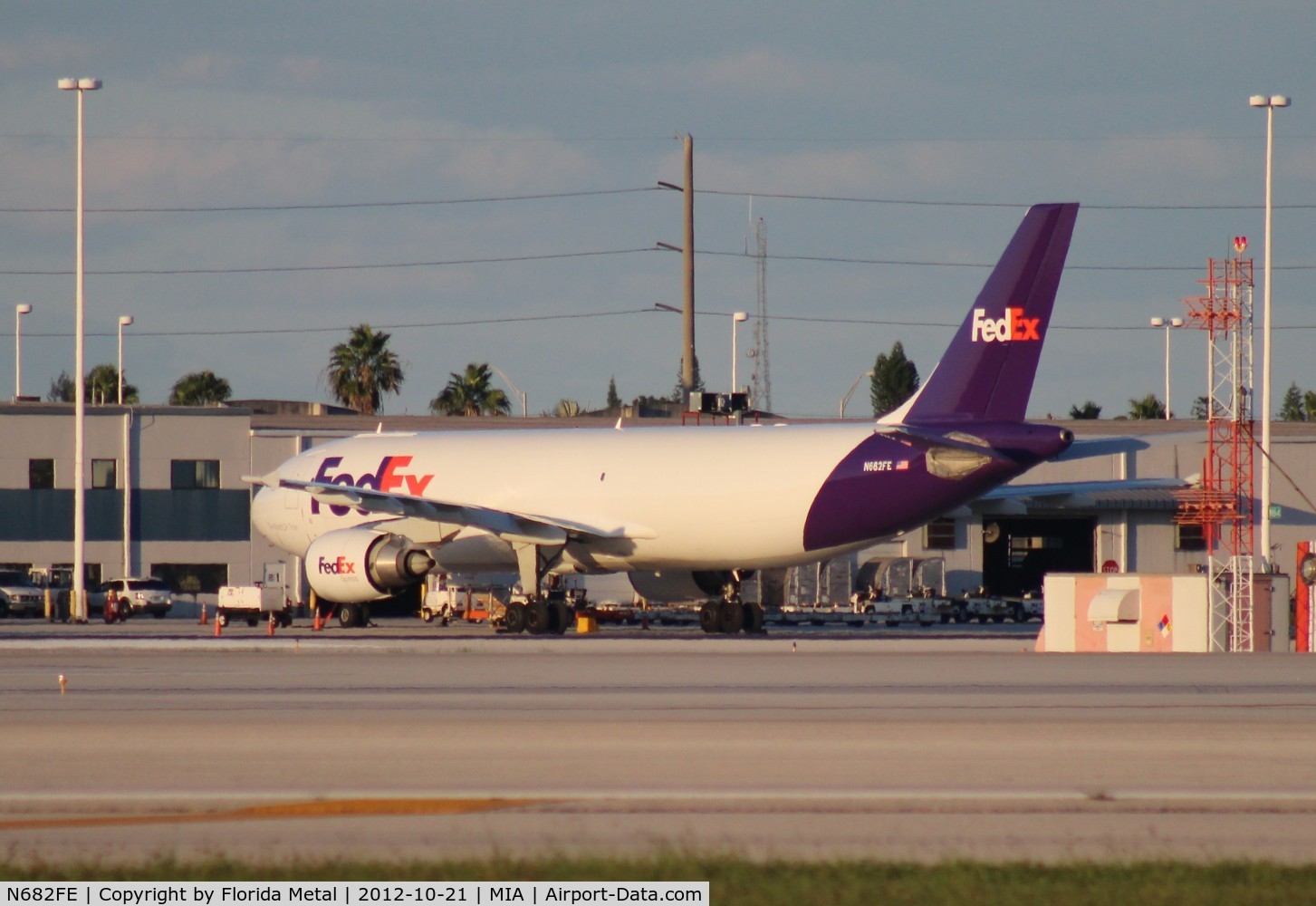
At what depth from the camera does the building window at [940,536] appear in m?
57.1

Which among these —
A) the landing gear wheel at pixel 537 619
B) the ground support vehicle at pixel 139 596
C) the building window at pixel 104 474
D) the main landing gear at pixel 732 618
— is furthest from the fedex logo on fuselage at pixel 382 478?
the building window at pixel 104 474

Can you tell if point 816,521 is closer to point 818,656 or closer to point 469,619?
point 818,656

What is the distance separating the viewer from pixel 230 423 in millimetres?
57594

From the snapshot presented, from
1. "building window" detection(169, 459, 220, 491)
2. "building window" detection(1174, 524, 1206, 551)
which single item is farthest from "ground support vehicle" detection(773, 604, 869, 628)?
"building window" detection(169, 459, 220, 491)

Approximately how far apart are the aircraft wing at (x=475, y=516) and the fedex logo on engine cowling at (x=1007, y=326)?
8274mm

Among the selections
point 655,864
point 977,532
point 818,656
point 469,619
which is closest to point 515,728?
point 655,864

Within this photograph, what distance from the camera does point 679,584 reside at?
39.2 metres

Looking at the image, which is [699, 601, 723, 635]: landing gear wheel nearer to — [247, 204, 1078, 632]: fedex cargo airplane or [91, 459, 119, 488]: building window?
[247, 204, 1078, 632]: fedex cargo airplane

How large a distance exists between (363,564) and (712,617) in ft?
25.3

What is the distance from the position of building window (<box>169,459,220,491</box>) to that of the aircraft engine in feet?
74.8

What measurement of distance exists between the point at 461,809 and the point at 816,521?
22.8 m

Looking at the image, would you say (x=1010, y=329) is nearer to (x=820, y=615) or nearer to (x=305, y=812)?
(x=820, y=615)
